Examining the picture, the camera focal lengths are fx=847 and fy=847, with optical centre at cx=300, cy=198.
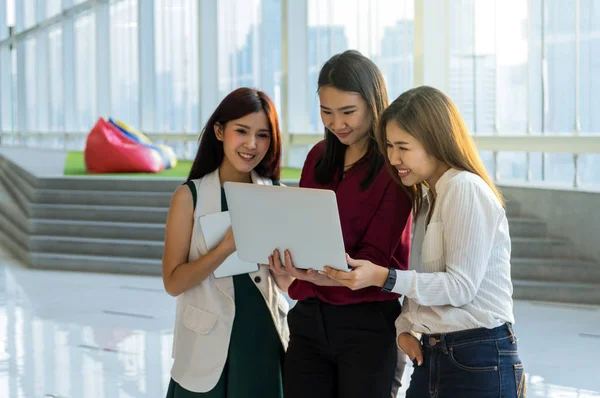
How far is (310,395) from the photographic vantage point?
2297mm

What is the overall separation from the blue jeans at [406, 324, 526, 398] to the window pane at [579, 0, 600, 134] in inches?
269

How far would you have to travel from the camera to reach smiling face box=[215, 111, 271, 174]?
2.52 metres

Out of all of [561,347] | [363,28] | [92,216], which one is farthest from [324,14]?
[561,347]

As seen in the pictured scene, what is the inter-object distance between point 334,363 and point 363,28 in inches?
384

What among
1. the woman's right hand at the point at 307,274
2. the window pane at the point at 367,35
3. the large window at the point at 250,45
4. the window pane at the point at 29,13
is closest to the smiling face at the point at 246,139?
the woman's right hand at the point at 307,274

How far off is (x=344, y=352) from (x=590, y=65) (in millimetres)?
7008

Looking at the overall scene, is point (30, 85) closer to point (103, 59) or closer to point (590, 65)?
point (103, 59)

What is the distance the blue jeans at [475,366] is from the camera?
201 cm

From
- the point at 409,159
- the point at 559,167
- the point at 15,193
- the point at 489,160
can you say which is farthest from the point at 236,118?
the point at 15,193

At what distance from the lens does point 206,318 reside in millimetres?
2533

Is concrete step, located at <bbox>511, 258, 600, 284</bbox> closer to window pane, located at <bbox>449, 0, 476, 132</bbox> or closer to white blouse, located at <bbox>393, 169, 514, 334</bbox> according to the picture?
window pane, located at <bbox>449, 0, 476, 132</bbox>

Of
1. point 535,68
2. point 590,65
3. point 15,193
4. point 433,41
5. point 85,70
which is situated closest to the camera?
point 590,65

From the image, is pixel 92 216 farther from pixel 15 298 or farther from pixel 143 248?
pixel 15 298

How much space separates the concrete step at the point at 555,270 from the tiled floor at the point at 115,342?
0.48m
